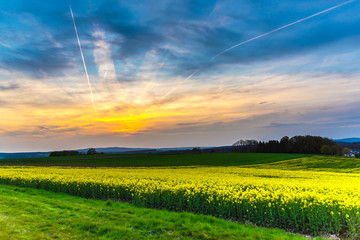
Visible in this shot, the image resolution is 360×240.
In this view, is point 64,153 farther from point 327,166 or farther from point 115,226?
point 115,226

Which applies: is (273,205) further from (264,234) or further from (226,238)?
(226,238)

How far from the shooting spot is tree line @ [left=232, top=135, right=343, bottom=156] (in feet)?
310

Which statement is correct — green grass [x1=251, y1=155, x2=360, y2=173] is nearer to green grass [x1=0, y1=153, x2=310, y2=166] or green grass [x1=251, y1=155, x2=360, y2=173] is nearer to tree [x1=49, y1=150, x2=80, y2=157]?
green grass [x1=0, y1=153, x2=310, y2=166]

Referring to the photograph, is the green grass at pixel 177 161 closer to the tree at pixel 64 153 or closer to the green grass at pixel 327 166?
the green grass at pixel 327 166

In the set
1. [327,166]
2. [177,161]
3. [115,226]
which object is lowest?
[327,166]

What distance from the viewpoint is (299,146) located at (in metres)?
108

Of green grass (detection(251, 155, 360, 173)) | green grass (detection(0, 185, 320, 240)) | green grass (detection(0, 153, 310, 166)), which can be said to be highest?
green grass (detection(0, 185, 320, 240))

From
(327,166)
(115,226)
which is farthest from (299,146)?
(115,226)

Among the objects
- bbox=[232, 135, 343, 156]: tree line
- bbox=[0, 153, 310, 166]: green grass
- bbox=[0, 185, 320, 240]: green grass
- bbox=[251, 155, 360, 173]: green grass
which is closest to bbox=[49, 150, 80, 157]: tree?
bbox=[0, 153, 310, 166]: green grass

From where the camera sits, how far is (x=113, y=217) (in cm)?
1061

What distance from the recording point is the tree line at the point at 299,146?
94.6 m

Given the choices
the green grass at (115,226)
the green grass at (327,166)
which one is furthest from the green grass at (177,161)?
the green grass at (115,226)

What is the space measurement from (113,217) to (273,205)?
7.28 meters

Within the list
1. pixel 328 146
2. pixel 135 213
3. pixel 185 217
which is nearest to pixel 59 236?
pixel 135 213
